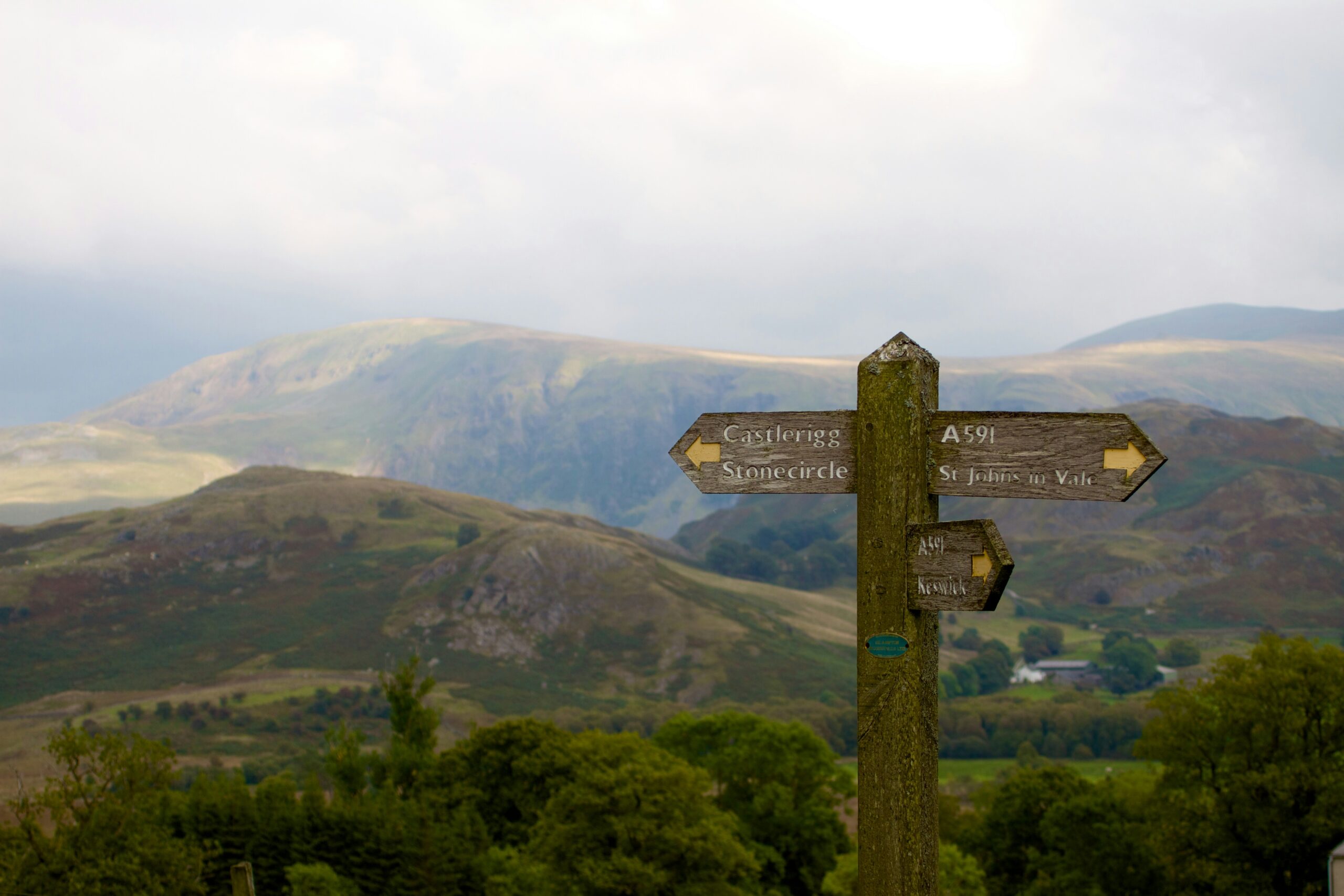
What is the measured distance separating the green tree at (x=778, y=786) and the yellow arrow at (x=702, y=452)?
50920mm

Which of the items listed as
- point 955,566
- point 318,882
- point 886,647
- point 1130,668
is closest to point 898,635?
point 886,647

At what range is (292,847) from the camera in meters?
47.1

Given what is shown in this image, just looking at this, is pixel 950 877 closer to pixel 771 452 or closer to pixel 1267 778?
pixel 1267 778

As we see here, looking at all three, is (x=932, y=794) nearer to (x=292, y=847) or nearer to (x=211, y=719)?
(x=292, y=847)

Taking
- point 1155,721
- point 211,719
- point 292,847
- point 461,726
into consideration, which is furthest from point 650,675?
point 1155,721

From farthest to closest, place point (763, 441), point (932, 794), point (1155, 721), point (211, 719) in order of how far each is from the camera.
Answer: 1. point (211, 719)
2. point (1155, 721)
3. point (763, 441)
4. point (932, 794)

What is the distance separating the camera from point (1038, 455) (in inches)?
255

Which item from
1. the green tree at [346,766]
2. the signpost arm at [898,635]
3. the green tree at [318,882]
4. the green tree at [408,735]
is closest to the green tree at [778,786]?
the green tree at [408,735]

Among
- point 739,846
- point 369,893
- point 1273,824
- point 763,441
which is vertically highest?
point 763,441

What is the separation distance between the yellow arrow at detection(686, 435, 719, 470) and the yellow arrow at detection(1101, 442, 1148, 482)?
8.20 feet

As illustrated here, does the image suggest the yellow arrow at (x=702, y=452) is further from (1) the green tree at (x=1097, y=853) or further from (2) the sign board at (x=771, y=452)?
(1) the green tree at (x=1097, y=853)

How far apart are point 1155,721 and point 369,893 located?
113ft

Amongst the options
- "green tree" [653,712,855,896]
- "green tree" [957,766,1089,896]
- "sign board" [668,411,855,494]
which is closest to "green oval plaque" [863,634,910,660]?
"sign board" [668,411,855,494]

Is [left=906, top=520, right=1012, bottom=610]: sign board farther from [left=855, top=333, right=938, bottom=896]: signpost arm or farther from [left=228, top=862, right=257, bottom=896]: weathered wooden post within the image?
[left=228, top=862, right=257, bottom=896]: weathered wooden post
